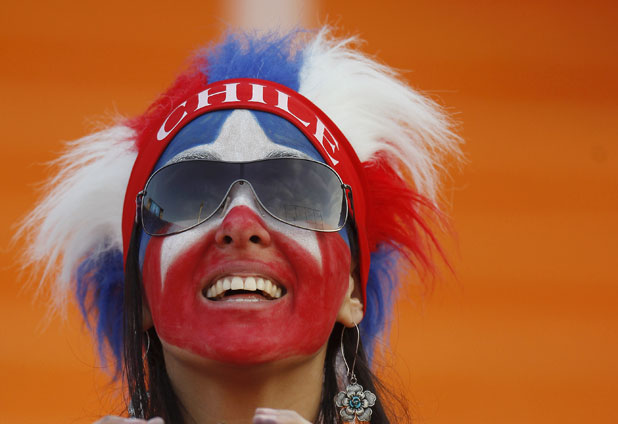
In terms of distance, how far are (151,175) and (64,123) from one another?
1242 mm

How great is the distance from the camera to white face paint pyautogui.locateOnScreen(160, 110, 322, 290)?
6.05 ft

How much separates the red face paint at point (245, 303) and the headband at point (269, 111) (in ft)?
0.56

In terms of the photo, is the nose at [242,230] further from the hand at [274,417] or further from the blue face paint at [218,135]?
the hand at [274,417]

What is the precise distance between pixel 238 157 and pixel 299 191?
12 cm

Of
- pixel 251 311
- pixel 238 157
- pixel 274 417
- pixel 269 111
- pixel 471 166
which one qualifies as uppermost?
pixel 471 166

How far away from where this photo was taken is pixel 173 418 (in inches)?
75.2

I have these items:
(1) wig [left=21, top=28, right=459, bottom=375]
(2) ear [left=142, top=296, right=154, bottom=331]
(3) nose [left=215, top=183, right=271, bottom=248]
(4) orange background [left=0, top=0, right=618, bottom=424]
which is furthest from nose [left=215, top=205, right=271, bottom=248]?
(4) orange background [left=0, top=0, right=618, bottom=424]

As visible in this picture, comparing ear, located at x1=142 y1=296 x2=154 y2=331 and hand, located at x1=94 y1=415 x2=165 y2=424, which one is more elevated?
ear, located at x1=142 y1=296 x2=154 y2=331

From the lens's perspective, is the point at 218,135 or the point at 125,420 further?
the point at 218,135

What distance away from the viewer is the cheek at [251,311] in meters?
1.78

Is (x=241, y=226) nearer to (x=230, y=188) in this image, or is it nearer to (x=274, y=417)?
(x=230, y=188)

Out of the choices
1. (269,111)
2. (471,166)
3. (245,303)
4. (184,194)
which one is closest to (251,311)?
(245,303)

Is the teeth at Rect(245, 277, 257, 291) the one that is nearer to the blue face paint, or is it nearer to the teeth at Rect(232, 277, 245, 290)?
the teeth at Rect(232, 277, 245, 290)

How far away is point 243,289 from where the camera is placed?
5.98ft
